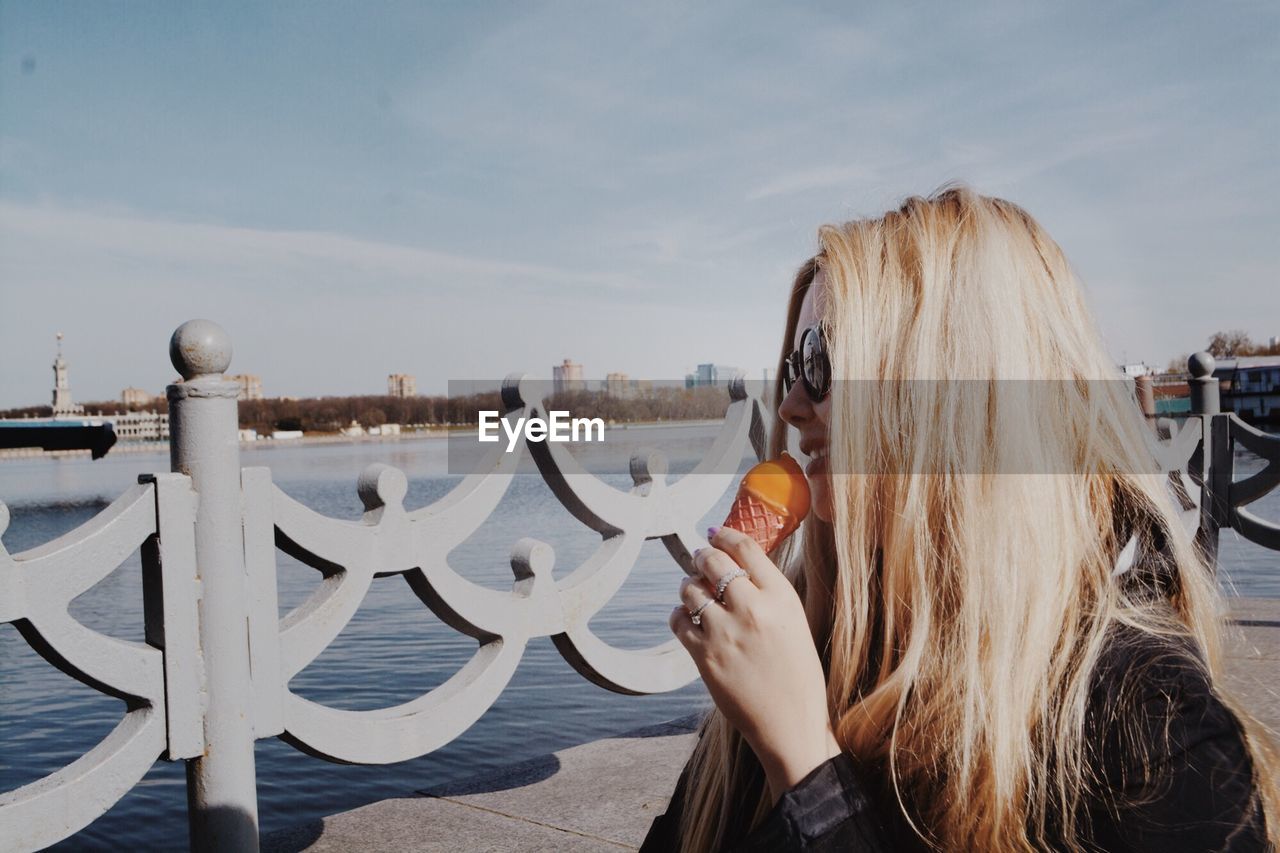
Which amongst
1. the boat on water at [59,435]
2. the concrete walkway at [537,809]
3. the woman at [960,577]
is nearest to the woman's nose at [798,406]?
the woman at [960,577]

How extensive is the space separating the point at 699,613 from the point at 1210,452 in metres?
8.88

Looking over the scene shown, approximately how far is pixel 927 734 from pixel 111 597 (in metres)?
15.2

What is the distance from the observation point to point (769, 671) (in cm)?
153

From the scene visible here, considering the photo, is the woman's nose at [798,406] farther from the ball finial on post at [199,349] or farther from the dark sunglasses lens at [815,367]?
the ball finial on post at [199,349]

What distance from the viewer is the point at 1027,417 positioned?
1.56 meters

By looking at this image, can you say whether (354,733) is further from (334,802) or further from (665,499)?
(334,802)

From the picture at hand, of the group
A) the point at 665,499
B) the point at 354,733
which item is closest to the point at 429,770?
the point at 665,499

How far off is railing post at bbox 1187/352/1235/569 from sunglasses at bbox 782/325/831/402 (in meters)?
8.24

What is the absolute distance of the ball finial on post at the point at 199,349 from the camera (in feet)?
9.39

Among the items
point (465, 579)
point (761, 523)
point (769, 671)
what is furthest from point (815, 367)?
point (465, 579)

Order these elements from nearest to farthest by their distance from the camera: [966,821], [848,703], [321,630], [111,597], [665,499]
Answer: [966,821], [848,703], [321,630], [665,499], [111,597]

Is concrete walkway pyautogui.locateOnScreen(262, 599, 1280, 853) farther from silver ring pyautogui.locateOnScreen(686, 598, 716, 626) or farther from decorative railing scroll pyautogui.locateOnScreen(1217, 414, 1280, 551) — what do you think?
decorative railing scroll pyautogui.locateOnScreen(1217, 414, 1280, 551)

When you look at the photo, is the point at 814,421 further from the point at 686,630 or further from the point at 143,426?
the point at 143,426

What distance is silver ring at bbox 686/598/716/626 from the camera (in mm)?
1584
